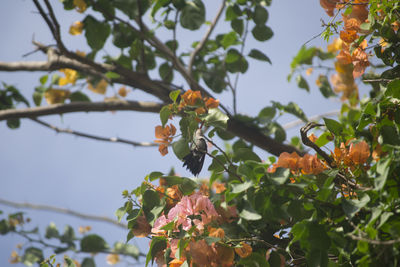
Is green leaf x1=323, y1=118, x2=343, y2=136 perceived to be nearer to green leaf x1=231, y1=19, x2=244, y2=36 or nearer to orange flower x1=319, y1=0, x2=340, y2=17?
orange flower x1=319, y1=0, x2=340, y2=17

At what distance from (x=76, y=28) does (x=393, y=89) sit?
988 millimetres

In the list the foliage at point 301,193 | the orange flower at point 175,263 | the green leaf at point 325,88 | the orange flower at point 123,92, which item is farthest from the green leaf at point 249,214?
the orange flower at point 123,92

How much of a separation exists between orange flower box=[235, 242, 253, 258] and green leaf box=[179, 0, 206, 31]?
0.70 metres

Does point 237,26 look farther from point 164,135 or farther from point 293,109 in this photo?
point 164,135

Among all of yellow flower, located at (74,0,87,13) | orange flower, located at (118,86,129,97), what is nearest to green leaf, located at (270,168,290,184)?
yellow flower, located at (74,0,87,13)

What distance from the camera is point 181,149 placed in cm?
56

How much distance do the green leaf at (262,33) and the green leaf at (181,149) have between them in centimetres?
60

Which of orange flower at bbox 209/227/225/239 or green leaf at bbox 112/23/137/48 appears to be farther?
green leaf at bbox 112/23/137/48

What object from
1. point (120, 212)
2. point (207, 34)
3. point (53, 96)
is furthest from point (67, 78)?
point (120, 212)

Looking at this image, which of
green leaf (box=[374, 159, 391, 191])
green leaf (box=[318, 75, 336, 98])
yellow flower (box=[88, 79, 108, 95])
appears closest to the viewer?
green leaf (box=[374, 159, 391, 191])

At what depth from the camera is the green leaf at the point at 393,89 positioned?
1.56ft

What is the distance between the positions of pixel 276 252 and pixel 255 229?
0.13 feet

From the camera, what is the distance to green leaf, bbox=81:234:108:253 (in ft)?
3.76

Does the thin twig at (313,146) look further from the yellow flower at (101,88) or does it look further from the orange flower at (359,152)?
the yellow flower at (101,88)
